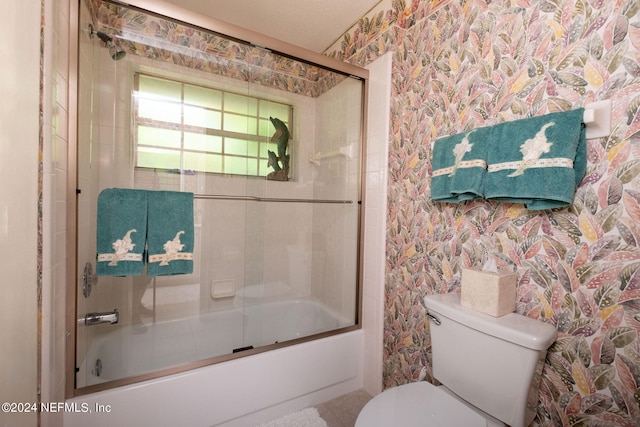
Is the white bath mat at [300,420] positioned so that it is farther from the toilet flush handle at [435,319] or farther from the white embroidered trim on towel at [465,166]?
the white embroidered trim on towel at [465,166]

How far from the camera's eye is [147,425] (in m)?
1.24

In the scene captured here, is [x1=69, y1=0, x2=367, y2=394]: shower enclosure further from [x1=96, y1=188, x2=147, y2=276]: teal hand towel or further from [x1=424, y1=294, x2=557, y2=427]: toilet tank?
[x1=424, y1=294, x2=557, y2=427]: toilet tank

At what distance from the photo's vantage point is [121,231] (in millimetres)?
1263

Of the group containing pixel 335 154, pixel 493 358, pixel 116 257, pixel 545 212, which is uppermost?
pixel 335 154

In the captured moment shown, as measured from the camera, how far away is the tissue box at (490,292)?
3.34ft

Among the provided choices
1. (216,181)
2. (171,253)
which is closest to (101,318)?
(171,253)

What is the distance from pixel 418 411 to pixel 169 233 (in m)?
1.32

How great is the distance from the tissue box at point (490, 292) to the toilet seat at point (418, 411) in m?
0.36

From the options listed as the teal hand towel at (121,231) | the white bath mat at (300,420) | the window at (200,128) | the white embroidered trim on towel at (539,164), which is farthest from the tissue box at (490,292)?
the teal hand towel at (121,231)

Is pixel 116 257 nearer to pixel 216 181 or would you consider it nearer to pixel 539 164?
pixel 216 181

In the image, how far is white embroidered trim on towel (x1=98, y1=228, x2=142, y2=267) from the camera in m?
1.25

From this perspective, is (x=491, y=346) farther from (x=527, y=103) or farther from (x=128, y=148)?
(x=128, y=148)

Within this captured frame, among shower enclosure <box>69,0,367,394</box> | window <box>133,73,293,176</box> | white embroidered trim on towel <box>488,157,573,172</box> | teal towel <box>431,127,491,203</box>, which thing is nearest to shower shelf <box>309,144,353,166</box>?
shower enclosure <box>69,0,367,394</box>

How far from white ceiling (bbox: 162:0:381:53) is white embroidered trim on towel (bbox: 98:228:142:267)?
5.09 feet
